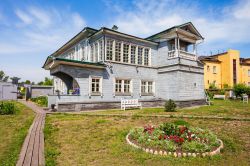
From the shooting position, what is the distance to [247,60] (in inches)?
1954

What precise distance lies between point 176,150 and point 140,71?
15.2 metres

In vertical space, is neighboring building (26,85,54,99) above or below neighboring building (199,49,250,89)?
below

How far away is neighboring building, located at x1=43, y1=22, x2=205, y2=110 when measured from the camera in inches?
637

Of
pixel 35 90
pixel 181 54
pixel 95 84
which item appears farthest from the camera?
pixel 35 90

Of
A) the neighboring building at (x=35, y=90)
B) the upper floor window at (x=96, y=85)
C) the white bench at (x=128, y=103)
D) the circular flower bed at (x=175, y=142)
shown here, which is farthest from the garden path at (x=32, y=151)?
the neighboring building at (x=35, y=90)

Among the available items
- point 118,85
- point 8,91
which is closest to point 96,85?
point 118,85

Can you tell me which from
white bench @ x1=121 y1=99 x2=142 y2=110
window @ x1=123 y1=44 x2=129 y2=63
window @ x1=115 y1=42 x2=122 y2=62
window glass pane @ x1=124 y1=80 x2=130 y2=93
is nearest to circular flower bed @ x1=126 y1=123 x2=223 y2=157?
white bench @ x1=121 y1=99 x2=142 y2=110

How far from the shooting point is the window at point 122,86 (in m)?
18.4

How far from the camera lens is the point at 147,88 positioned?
822 inches

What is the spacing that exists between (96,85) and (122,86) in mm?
2944

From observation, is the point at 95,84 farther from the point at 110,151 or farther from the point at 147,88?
the point at 110,151

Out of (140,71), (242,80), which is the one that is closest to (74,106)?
(140,71)

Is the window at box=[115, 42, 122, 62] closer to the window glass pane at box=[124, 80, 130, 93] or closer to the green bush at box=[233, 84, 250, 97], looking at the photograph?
the window glass pane at box=[124, 80, 130, 93]

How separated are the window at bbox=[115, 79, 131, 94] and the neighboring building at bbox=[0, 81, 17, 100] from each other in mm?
23613
